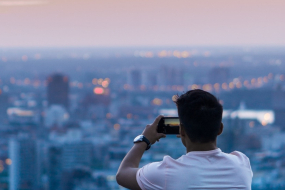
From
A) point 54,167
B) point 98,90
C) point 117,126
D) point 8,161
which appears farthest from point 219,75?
point 8,161

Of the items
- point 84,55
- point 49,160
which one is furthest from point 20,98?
point 49,160

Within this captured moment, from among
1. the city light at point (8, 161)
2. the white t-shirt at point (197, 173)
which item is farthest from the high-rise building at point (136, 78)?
the white t-shirt at point (197, 173)

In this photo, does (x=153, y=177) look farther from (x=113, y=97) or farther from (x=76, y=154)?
(x=113, y=97)

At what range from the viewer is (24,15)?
34.2 ft

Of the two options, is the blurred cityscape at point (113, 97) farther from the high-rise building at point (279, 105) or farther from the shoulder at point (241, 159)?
the shoulder at point (241, 159)

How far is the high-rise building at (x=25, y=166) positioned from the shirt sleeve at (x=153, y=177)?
4.56 meters

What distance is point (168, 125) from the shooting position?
843 mm

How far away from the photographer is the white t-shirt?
2.37 feet

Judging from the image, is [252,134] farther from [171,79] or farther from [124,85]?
[124,85]

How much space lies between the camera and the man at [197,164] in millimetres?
725

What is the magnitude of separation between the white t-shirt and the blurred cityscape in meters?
5.80

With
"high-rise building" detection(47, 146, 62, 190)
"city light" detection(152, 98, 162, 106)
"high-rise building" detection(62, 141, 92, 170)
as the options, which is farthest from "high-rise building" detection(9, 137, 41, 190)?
"city light" detection(152, 98, 162, 106)

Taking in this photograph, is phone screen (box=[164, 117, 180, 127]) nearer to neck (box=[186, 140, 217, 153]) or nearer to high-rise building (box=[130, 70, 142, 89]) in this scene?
neck (box=[186, 140, 217, 153])

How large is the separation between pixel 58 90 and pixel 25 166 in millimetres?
5876
